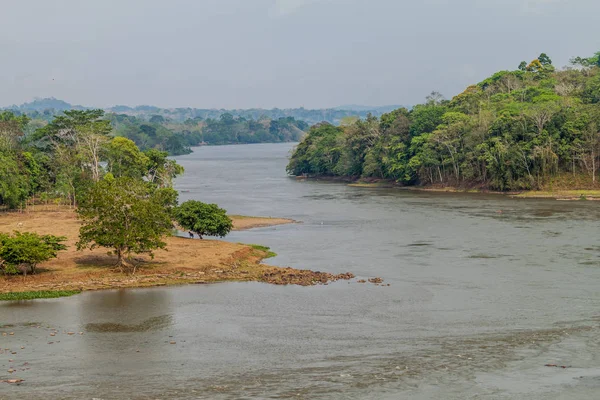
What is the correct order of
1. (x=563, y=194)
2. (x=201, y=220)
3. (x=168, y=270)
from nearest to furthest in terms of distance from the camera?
(x=168, y=270) < (x=201, y=220) < (x=563, y=194)

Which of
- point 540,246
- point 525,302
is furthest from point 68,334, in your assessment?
point 540,246

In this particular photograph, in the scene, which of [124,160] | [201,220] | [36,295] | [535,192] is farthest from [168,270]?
[535,192]

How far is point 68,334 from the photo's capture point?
28.8 m

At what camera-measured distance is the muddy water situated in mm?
22969

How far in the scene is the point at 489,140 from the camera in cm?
8225

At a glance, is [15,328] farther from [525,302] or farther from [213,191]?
[213,191]

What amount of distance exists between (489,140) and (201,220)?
43.6 m

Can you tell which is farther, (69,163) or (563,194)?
(563,194)

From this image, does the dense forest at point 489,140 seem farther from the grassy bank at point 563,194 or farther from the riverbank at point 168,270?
the riverbank at point 168,270

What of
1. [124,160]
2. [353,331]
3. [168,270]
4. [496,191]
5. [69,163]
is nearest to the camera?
[353,331]

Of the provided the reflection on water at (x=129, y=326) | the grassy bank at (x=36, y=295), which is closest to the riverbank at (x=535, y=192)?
the grassy bank at (x=36, y=295)

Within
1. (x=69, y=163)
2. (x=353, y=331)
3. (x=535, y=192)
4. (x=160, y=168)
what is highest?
(x=69, y=163)

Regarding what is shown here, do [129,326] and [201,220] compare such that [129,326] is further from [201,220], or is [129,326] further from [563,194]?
[563,194]

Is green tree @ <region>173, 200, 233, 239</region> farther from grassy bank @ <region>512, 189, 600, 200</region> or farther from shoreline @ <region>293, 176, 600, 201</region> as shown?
grassy bank @ <region>512, 189, 600, 200</region>
